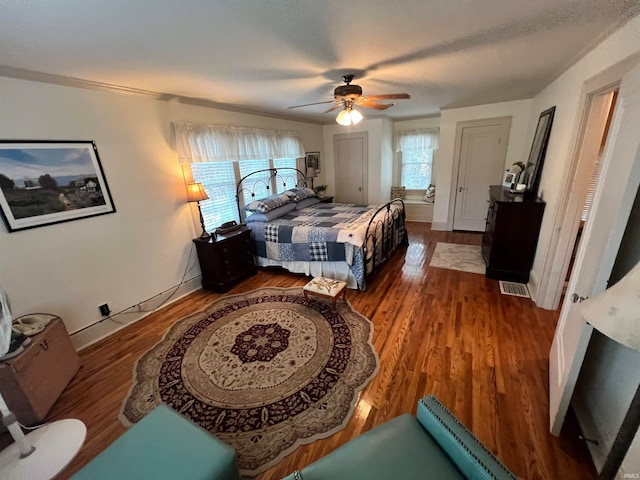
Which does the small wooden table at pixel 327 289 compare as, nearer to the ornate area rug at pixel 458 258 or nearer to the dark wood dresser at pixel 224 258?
the dark wood dresser at pixel 224 258

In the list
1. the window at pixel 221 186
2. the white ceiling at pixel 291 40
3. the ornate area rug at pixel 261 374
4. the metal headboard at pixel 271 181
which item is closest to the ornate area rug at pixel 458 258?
the ornate area rug at pixel 261 374

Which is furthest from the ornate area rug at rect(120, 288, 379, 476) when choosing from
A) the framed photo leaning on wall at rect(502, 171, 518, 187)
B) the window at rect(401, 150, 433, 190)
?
the window at rect(401, 150, 433, 190)

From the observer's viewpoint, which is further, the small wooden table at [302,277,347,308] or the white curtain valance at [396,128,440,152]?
the white curtain valance at [396,128,440,152]

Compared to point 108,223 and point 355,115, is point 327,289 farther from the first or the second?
point 108,223

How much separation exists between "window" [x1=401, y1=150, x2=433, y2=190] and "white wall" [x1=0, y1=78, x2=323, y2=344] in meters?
4.55

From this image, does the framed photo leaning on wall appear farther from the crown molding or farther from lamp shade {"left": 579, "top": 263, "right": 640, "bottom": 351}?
the crown molding

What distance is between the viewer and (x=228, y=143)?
12.0 feet

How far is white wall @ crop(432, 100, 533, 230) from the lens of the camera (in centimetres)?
438

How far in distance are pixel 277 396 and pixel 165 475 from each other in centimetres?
90

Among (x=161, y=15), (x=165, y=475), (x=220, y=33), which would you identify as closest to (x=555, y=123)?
(x=220, y=33)

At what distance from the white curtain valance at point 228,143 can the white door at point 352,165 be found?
1544mm

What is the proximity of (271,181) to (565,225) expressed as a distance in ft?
13.3

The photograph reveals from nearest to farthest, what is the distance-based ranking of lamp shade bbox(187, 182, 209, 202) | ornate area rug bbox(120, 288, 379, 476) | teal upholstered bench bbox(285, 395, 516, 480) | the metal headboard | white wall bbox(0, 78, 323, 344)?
teal upholstered bench bbox(285, 395, 516, 480) < ornate area rug bbox(120, 288, 379, 476) < white wall bbox(0, 78, 323, 344) < lamp shade bbox(187, 182, 209, 202) < the metal headboard

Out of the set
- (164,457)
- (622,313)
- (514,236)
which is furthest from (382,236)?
(164,457)
